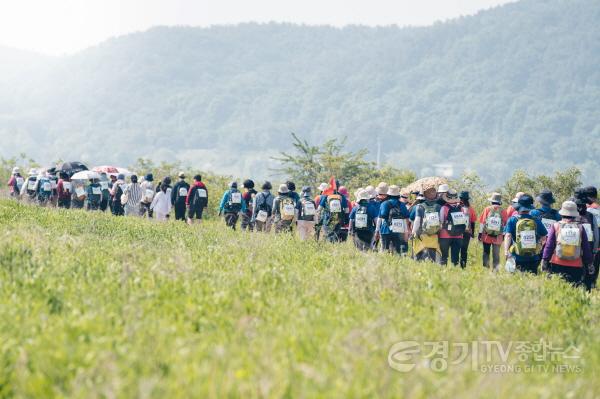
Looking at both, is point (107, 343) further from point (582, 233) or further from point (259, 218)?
point (259, 218)

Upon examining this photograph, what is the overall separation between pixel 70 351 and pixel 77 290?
2.42 meters

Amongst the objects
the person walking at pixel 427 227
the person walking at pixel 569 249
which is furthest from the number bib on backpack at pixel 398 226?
the person walking at pixel 569 249

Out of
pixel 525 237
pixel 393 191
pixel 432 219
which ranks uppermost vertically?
pixel 393 191

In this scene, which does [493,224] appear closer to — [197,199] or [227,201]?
[227,201]

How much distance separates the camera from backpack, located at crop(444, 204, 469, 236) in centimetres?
1552

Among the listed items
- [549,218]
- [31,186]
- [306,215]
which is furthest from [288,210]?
[31,186]

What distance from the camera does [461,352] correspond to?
6312mm

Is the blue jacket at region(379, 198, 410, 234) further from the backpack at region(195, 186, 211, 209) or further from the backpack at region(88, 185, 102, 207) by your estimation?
the backpack at region(88, 185, 102, 207)

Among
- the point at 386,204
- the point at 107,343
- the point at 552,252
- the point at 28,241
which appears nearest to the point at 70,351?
the point at 107,343

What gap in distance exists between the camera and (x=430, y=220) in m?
14.8

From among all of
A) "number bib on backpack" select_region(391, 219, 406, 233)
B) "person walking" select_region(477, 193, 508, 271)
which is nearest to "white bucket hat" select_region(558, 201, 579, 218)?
"number bib on backpack" select_region(391, 219, 406, 233)

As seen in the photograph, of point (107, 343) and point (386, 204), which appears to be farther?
point (386, 204)

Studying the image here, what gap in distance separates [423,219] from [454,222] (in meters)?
1.09

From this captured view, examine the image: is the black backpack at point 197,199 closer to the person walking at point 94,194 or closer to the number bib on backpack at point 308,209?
the person walking at point 94,194
